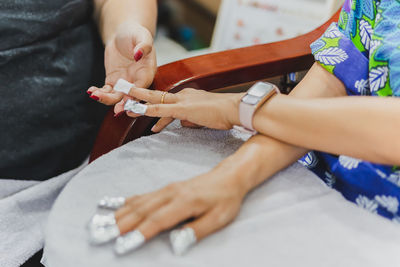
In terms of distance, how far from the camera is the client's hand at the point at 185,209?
607 mm

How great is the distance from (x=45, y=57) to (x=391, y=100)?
81cm

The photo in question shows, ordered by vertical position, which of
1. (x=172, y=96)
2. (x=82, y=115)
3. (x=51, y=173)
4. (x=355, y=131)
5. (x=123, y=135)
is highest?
(x=355, y=131)

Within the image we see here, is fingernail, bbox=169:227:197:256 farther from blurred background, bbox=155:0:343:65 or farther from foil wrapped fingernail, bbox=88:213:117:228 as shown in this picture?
blurred background, bbox=155:0:343:65

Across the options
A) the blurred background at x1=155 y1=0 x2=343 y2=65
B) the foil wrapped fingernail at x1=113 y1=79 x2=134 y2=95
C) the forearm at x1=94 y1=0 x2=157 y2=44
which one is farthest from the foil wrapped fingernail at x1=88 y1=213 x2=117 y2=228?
the blurred background at x1=155 y1=0 x2=343 y2=65

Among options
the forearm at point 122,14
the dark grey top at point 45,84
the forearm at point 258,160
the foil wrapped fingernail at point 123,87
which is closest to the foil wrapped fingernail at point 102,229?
the forearm at point 258,160

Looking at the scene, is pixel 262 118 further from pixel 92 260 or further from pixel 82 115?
pixel 82 115

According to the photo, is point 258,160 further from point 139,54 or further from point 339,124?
point 139,54

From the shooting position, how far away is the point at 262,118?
0.75m

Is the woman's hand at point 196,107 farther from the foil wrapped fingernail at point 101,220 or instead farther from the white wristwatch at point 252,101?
the foil wrapped fingernail at point 101,220

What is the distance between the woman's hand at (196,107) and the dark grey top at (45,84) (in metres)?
0.29

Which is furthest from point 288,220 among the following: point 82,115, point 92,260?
point 82,115

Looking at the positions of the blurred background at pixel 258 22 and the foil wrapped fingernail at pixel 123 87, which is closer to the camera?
the foil wrapped fingernail at pixel 123 87

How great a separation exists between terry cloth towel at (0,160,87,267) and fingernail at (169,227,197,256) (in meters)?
0.44

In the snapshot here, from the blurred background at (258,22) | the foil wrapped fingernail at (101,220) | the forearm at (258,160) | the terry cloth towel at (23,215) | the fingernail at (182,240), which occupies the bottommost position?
the terry cloth towel at (23,215)
